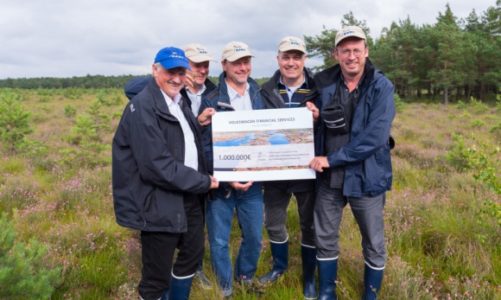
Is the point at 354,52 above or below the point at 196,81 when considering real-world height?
above

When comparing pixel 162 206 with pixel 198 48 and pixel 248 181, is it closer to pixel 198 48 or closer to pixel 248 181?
pixel 248 181

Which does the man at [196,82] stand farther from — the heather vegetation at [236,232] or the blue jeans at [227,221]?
the heather vegetation at [236,232]

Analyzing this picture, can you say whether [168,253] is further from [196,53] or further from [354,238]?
[354,238]

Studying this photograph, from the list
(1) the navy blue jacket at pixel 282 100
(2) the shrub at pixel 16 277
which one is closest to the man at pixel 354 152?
A: (1) the navy blue jacket at pixel 282 100

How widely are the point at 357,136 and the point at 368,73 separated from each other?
0.54 metres

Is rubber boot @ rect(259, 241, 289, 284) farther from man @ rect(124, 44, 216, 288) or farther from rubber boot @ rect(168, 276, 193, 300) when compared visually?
rubber boot @ rect(168, 276, 193, 300)

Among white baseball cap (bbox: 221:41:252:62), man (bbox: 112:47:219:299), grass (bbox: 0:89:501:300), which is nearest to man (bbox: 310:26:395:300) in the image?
grass (bbox: 0:89:501:300)

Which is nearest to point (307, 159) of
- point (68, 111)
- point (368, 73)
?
point (368, 73)

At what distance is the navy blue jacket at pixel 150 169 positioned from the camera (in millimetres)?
2557

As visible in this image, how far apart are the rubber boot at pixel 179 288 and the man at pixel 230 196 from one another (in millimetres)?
457

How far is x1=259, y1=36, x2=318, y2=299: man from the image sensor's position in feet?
10.9

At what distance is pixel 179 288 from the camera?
9.93 feet

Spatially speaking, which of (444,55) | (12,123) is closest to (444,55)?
(444,55)

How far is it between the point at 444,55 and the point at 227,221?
123ft
